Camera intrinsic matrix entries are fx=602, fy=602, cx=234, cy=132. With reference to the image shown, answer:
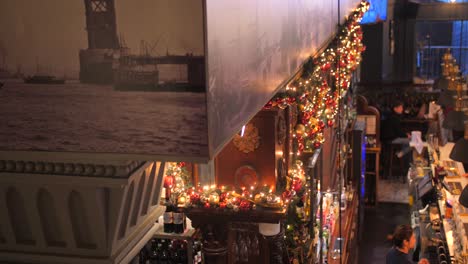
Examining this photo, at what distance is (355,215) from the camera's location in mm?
10391

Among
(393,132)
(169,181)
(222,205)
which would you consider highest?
(169,181)

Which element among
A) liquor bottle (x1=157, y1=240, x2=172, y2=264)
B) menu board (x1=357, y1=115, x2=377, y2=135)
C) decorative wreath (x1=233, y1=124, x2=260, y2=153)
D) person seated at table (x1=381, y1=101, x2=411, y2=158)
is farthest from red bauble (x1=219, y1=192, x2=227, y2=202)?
person seated at table (x1=381, y1=101, x2=411, y2=158)

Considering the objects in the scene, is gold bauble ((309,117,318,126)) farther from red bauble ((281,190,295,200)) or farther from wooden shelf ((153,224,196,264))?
wooden shelf ((153,224,196,264))

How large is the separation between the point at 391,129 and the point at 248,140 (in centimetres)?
905

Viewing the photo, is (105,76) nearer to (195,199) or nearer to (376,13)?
(195,199)

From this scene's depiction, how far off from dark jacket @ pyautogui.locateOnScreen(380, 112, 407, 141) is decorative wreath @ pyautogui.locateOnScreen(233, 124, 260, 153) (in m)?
8.93

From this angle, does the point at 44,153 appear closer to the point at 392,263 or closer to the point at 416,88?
the point at 392,263

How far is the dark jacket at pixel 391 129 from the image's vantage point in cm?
1357

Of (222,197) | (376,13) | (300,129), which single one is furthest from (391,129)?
(222,197)

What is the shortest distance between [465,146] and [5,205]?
410 cm

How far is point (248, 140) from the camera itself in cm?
524

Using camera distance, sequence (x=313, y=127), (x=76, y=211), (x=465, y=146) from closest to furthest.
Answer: (x=76, y=211) → (x=465, y=146) → (x=313, y=127)

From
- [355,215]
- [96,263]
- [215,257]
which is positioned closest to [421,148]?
[355,215]

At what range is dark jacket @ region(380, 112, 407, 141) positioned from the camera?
13.6 m
